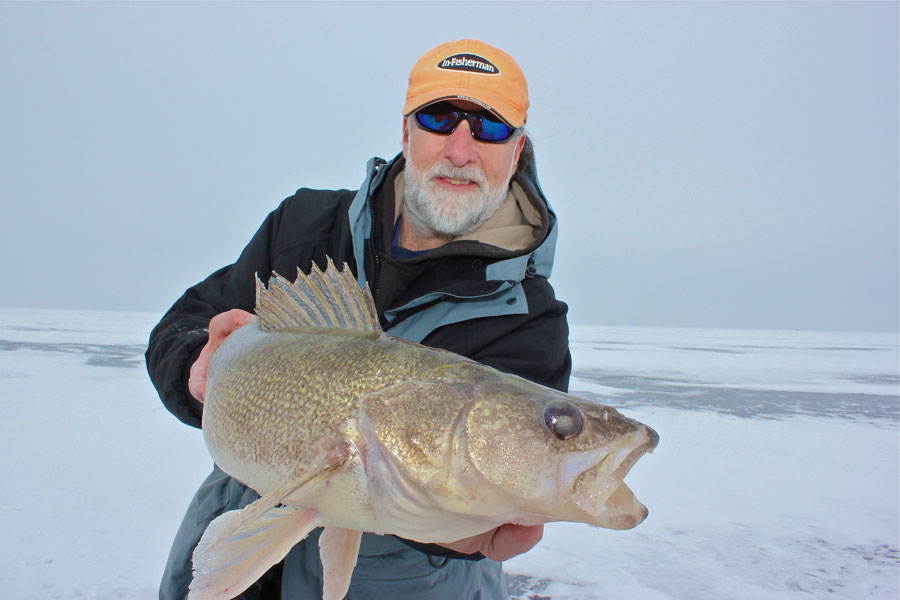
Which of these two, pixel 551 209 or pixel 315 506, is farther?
pixel 551 209

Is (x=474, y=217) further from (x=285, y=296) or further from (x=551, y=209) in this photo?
(x=285, y=296)

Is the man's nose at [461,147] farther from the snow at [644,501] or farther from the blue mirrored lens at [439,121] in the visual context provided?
the snow at [644,501]

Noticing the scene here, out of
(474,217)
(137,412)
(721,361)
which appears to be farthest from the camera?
(721,361)

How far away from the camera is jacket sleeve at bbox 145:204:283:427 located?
2488 mm

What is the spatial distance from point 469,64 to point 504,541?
2.16m

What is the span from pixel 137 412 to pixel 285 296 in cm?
533

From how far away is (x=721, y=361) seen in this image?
57.1ft

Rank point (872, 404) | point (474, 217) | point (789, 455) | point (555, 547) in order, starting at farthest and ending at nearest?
point (872, 404), point (789, 455), point (555, 547), point (474, 217)

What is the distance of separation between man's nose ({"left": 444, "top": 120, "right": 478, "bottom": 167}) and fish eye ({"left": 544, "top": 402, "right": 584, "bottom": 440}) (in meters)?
1.74

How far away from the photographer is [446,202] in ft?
9.57

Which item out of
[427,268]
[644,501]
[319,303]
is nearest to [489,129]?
[427,268]

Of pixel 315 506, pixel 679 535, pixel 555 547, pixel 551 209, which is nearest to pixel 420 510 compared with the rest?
pixel 315 506

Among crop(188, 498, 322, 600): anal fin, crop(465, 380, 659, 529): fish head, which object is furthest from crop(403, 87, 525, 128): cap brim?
crop(188, 498, 322, 600): anal fin

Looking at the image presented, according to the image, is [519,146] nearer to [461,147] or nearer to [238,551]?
[461,147]
